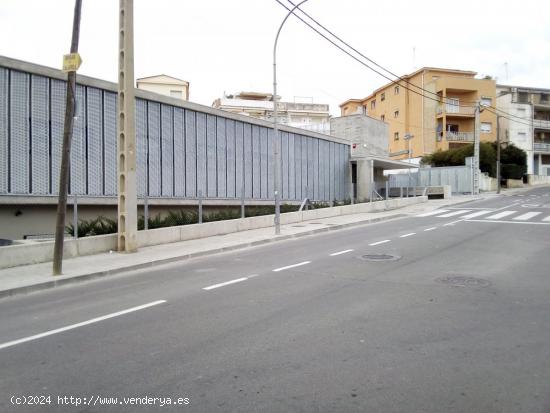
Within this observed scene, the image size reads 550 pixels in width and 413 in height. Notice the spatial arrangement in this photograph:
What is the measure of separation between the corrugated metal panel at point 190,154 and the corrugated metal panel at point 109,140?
356cm

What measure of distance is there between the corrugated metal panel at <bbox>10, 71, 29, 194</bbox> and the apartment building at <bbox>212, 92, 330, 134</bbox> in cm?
4507

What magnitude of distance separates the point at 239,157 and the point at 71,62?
1302 centimetres

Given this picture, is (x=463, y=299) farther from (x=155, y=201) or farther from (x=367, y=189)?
(x=367, y=189)

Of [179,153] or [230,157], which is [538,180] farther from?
[179,153]

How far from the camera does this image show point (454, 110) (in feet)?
180

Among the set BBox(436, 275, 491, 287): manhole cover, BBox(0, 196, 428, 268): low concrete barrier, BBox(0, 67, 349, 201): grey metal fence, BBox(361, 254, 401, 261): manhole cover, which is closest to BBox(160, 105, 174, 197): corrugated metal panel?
BBox(0, 67, 349, 201): grey metal fence

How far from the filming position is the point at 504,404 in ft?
11.9

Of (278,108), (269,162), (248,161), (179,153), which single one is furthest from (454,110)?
(179,153)

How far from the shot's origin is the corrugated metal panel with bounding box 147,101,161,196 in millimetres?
17750

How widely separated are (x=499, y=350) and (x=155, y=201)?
48.3ft

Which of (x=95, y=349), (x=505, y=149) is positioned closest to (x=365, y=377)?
(x=95, y=349)

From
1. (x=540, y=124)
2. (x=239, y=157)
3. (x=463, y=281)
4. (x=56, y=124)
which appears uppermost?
(x=540, y=124)

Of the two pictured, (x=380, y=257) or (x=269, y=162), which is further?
(x=269, y=162)

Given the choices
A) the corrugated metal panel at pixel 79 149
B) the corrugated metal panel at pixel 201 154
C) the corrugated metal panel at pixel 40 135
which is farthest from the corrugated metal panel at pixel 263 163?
the corrugated metal panel at pixel 40 135
